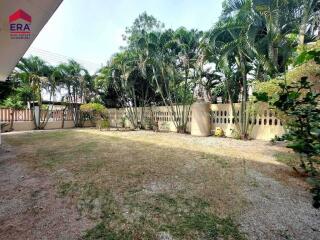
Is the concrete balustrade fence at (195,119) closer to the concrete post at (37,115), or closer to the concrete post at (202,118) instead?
the concrete post at (202,118)

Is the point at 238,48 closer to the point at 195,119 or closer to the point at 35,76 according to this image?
the point at 195,119

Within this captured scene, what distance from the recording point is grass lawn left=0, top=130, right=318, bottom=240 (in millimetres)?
1989

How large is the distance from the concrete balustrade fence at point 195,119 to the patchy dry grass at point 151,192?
8.28ft

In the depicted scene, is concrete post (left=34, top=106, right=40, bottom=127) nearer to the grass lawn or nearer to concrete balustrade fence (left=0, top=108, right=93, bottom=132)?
concrete balustrade fence (left=0, top=108, right=93, bottom=132)

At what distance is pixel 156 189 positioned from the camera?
114 inches

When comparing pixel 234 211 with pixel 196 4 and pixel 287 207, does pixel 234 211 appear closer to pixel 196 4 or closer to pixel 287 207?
pixel 287 207

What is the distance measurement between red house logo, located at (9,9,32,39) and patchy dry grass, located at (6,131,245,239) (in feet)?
8.74

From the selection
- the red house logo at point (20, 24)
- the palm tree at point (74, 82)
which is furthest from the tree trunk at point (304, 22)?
the palm tree at point (74, 82)

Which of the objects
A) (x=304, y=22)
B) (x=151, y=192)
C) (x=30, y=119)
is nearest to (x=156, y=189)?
(x=151, y=192)

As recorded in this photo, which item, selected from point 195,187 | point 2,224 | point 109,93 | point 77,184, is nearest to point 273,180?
point 195,187

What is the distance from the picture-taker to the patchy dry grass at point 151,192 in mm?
1975

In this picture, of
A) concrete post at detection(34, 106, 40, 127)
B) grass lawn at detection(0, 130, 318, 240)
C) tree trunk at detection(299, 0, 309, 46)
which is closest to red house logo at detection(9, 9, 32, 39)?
grass lawn at detection(0, 130, 318, 240)

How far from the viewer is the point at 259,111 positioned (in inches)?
280

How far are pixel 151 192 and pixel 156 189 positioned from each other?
0.41ft
